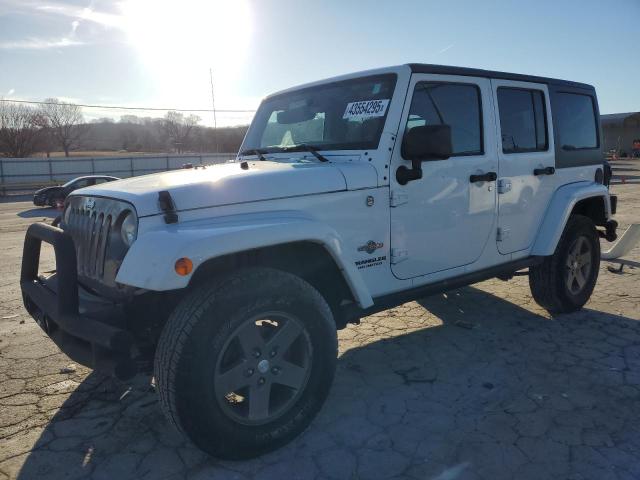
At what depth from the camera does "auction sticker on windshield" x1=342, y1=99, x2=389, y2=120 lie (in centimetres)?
315

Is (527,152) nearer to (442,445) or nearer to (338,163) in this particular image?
(338,163)

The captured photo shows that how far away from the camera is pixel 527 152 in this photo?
404 cm

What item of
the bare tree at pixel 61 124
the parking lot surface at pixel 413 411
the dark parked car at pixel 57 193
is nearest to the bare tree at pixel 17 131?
the bare tree at pixel 61 124

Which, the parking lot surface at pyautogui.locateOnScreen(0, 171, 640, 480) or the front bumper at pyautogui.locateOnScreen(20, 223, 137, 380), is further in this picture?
the parking lot surface at pyautogui.locateOnScreen(0, 171, 640, 480)

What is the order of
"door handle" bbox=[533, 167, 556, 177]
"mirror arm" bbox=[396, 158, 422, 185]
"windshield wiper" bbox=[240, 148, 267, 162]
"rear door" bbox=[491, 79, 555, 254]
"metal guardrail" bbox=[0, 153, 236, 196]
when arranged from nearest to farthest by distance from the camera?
"mirror arm" bbox=[396, 158, 422, 185] → "windshield wiper" bbox=[240, 148, 267, 162] → "rear door" bbox=[491, 79, 555, 254] → "door handle" bbox=[533, 167, 556, 177] → "metal guardrail" bbox=[0, 153, 236, 196]

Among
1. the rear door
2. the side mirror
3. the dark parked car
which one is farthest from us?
the dark parked car

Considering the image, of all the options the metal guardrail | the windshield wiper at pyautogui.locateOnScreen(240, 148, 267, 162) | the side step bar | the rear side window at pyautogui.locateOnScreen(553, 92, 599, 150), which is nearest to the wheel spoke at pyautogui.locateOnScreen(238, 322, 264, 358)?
the windshield wiper at pyautogui.locateOnScreen(240, 148, 267, 162)

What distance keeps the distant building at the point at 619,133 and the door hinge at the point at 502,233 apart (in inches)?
1977

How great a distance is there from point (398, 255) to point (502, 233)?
1192mm

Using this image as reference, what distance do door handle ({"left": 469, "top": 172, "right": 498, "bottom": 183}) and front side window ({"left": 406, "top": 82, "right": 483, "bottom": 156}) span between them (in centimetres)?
17

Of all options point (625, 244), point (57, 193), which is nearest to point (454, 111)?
point (625, 244)

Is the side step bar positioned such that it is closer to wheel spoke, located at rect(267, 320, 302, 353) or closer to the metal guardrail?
wheel spoke, located at rect(267, 320, 302, 353)

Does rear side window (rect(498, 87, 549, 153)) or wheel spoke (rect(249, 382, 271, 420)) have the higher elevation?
rear side window (rect(498, 87, 549, 153))

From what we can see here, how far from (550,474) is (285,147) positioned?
2.59 metres
